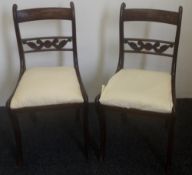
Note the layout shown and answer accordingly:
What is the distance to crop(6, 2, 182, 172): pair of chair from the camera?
73.0 inches

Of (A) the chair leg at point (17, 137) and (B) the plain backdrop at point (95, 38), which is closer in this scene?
(A) the chair leg at point (17, 137)

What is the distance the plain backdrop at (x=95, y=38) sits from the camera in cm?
224

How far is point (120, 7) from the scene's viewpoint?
7.02ft

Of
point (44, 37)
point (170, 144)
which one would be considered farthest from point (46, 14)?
point (170, 144)

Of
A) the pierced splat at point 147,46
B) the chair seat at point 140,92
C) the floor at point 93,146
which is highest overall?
the pierced splat at point 147,46

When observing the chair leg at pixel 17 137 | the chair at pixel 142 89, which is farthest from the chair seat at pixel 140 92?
the chair leg at pixel 17 137

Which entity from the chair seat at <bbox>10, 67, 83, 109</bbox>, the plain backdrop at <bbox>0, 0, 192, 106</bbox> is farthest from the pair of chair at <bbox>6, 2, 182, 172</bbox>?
the plain backdrop at <bbox>0, 0, 192, 106</bbox>

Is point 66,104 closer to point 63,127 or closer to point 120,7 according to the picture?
A: point 63,127

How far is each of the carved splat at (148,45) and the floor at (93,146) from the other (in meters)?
0.55

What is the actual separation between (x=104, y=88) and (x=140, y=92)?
0.74 ft

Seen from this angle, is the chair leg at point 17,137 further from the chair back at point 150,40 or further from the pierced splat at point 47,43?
the chair back at point 150,40

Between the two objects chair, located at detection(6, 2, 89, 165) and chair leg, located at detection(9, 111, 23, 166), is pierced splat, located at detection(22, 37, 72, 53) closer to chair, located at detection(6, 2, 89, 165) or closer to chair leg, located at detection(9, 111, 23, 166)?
chair, located at detection(6, 2, 89, 165)

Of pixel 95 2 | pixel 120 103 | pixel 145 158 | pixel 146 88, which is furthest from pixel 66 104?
pixel 95 2

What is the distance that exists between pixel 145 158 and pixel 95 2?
107cm
